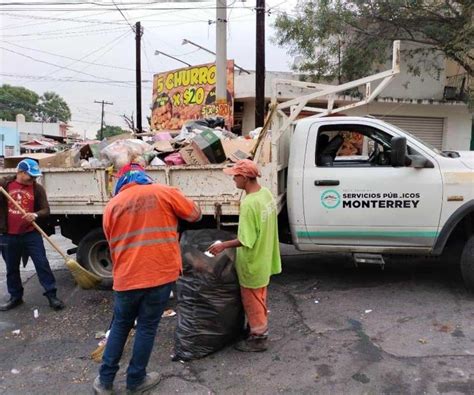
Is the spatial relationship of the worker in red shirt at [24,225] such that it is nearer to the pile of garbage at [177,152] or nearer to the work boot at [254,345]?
the pile of garbage at [177,152]

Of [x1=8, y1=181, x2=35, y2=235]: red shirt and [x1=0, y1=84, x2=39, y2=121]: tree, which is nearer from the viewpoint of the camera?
[x1=8, y1=181, x2=35, y2=235]: red shirt

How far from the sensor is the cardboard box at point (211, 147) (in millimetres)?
4949

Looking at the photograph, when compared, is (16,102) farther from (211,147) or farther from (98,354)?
(98,354)

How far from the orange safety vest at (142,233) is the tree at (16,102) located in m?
69.4

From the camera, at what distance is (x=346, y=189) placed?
4.85 m

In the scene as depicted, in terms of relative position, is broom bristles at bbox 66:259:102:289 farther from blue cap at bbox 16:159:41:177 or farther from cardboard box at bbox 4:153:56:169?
Result: cardboard box at bbox 4:153:56:169

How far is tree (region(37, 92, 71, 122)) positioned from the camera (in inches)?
3358

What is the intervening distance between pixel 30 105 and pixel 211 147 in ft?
237

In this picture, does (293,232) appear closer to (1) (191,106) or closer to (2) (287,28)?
(2) (287,28)

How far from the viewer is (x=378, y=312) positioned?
453 centimetres

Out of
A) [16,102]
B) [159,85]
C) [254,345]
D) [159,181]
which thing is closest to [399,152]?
[254,345]

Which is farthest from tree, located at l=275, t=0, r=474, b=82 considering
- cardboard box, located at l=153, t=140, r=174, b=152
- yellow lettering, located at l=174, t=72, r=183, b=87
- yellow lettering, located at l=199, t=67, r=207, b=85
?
cardboard box, located at l=153, t=140, r=174, b=152

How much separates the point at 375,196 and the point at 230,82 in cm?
1073

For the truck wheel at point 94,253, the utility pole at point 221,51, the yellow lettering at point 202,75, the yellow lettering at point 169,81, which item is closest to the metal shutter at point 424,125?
the yellow lettering at point 202,75
